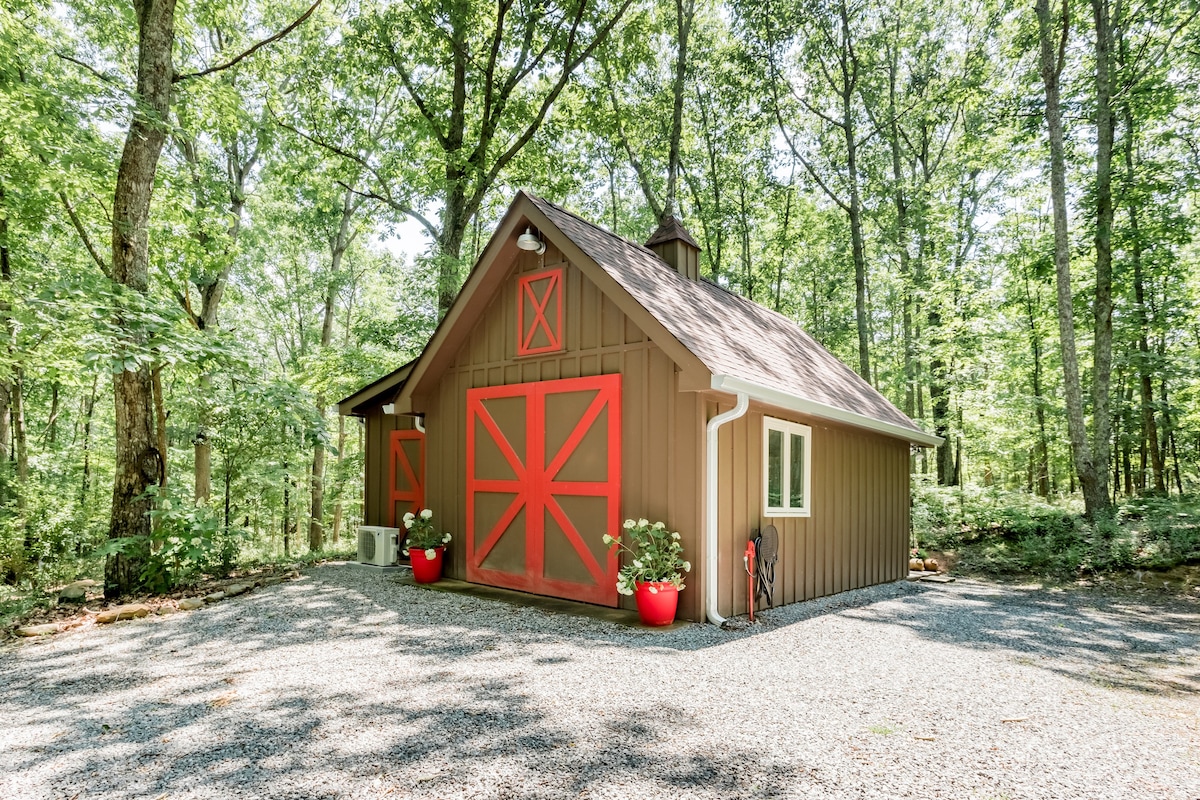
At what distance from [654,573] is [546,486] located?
5.91 feet

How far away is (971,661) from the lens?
4828mm

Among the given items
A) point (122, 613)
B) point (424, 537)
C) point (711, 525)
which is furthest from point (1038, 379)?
point (122, 613)

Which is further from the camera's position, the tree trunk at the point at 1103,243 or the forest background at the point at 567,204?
the tree trunk at the point at 1103,243

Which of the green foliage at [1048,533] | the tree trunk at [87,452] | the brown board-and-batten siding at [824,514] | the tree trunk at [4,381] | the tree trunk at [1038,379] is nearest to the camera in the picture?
the brown board-and-batten siding at [824,514]

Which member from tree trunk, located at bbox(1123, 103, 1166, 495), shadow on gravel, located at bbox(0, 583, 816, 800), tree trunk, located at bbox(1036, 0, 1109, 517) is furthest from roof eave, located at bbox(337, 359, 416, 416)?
tree trunk, located at bbox(1123, 103, 1166, 495)

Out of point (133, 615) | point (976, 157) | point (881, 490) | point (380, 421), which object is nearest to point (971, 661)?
point (881, 490)

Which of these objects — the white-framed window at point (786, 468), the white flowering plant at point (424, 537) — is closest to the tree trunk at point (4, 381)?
the white flowering plant at point (424, 537)

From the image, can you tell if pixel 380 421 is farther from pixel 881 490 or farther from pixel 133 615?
pixel 881 490

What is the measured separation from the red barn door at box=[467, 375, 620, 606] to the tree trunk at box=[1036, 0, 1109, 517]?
8.29 meters

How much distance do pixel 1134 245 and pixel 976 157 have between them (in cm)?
445

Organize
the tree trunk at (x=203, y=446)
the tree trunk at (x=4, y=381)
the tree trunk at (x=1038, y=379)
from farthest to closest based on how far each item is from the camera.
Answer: the tree trunk at (x=1038, y=379) < the tree trunk at (x=203, y=446) < the tree trunk at (x=4, y=381)

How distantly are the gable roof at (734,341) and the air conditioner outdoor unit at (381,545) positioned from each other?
5700mm

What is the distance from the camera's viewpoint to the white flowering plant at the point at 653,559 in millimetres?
5766

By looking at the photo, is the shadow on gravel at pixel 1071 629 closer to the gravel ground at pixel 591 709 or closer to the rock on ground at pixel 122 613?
the gravel ground at pixel 591 709
